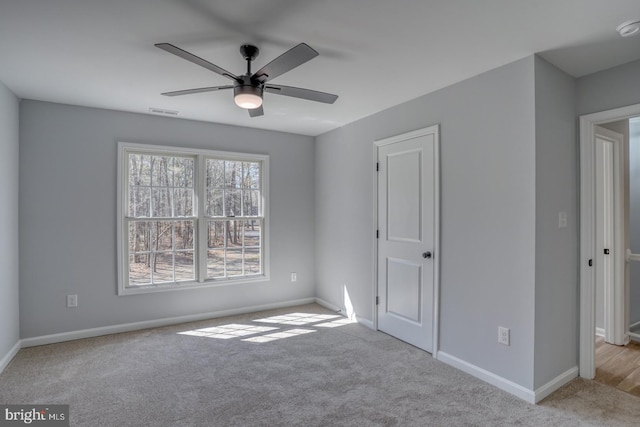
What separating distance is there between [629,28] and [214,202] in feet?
13.4

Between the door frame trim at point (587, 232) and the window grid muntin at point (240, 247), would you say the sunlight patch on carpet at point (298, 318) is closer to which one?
the window grid muntin at point (240, 247)

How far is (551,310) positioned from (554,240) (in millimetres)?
521

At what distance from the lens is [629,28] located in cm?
201

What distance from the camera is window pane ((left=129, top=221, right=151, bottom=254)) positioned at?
12.9 ft

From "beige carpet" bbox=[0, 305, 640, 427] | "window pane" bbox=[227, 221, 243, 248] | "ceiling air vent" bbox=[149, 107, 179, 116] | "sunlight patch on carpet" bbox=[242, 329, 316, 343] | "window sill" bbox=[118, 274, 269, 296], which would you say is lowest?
"beige carpet" bbox=[0, 305, 640, 427]

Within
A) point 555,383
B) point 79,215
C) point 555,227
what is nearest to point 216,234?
point 79,215

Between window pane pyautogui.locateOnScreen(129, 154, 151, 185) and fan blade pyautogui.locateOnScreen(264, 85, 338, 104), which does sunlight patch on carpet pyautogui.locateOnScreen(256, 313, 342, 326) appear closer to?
window pane pyautogui.locateOnScreen(129, 154, 151, 185)

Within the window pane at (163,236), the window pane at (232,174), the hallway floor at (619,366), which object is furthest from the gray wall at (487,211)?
the window pane at (163,236)

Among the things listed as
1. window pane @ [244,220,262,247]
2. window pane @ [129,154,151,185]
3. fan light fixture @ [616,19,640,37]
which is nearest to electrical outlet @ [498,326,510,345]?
fan light fixture @ [616,19,640,37]

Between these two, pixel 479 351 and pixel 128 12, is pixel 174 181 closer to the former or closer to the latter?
pixel 128 12

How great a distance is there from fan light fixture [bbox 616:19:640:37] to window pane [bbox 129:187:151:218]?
4.36 metres

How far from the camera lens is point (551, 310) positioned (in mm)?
2551

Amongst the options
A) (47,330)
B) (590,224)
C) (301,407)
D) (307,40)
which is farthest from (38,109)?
(590,224)

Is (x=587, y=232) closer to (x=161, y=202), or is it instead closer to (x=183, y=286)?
(x=183, y=286)
